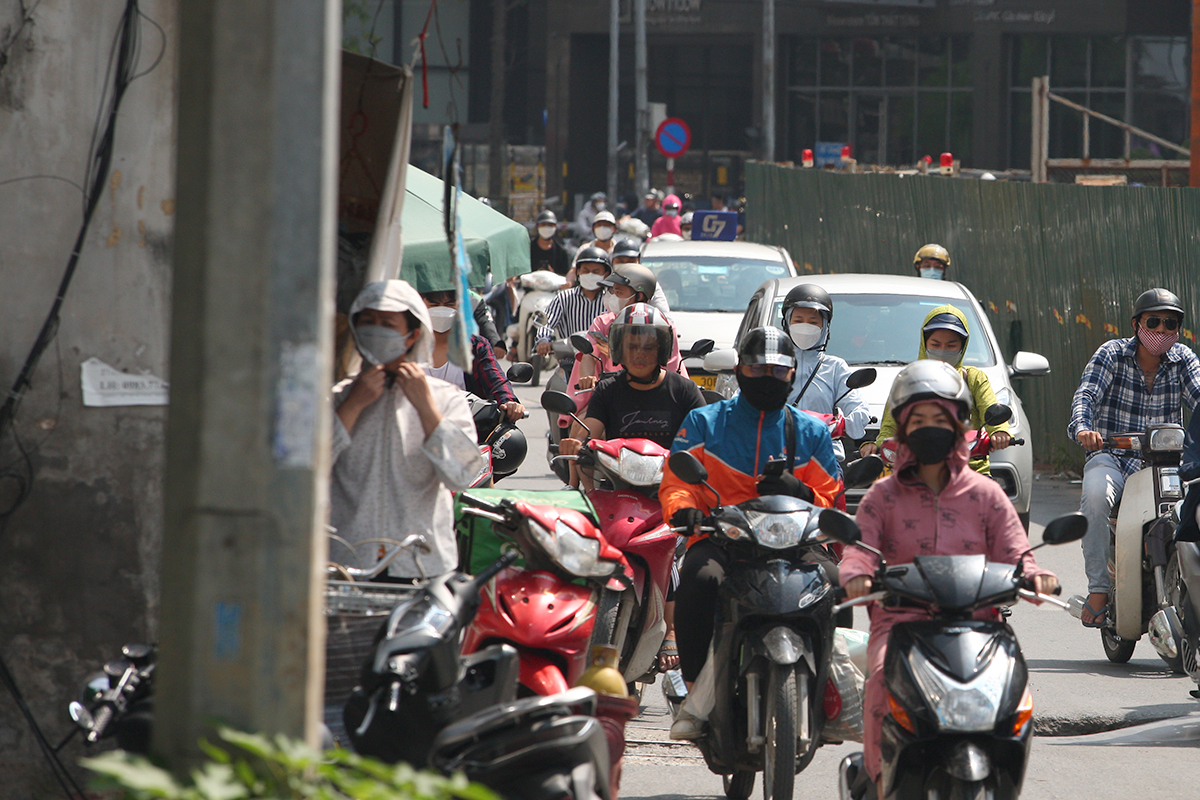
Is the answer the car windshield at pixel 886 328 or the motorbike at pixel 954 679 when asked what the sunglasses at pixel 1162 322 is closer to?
the car windshield at pixel 886 328

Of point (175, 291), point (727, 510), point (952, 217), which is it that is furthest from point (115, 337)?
point (952, 217)

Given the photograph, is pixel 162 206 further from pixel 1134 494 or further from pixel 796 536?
pixel 1134 494

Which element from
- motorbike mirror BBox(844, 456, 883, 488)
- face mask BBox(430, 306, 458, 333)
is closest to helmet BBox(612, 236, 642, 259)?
face mask BBox(430, 306, 458, 333)

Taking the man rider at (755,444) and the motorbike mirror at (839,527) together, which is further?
the man rider at (755,444)

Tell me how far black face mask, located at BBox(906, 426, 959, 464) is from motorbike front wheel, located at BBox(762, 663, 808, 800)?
890 millimetres

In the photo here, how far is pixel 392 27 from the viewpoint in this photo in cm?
5400

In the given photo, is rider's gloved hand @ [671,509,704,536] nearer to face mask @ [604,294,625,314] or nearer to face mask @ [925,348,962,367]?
face mask @ [925,348,962,367]

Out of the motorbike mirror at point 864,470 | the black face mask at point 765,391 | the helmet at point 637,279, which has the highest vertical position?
the helmet at point 637,279

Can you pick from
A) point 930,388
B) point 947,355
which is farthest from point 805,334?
point 930,388

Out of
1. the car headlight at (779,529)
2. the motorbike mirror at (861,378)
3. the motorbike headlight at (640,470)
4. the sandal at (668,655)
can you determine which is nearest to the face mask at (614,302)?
the motorbike mirror at (861,378)

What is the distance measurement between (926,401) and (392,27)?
51.3 meters

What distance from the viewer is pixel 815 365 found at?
8.79 m

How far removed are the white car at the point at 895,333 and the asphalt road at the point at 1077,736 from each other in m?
1.65

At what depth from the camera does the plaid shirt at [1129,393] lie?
8391mm
